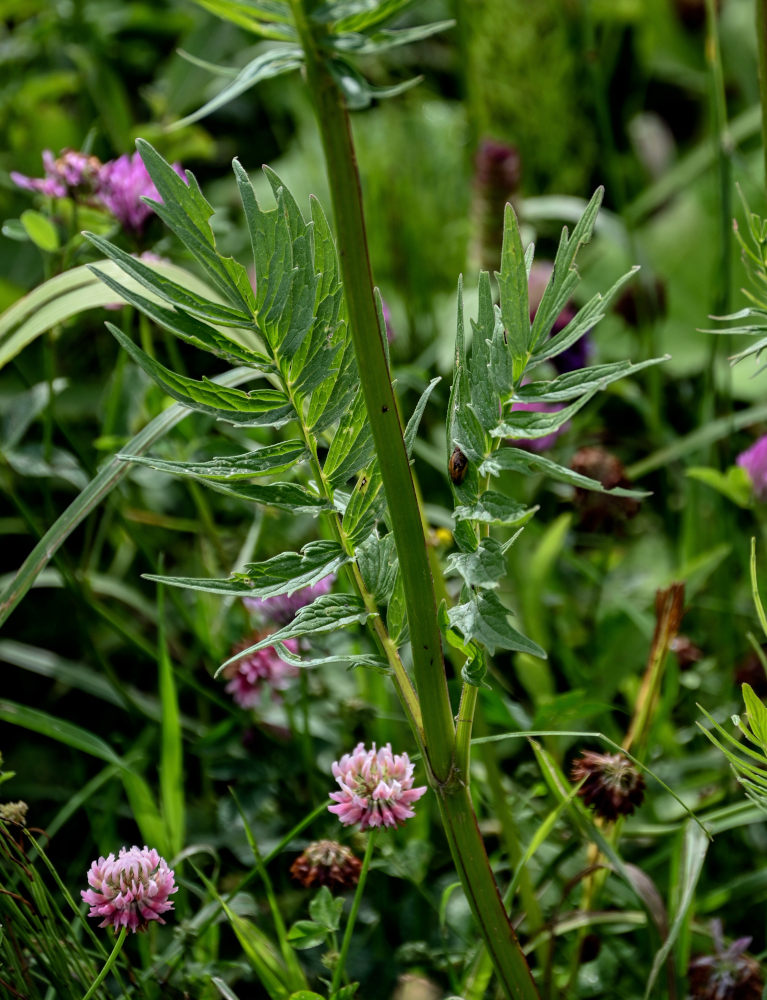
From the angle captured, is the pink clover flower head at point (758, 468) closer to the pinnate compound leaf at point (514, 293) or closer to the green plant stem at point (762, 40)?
the green plant stem at point (762, 40)

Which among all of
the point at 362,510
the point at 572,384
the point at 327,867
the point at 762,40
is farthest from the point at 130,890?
the point at 762,40

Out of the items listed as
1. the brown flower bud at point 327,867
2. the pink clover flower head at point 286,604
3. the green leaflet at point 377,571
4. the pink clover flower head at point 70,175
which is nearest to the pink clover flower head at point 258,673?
the pink clover flower head at point 286,604

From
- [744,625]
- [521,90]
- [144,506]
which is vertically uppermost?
[521,90]

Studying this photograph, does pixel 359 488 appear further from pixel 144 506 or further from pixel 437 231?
pixel 437 231

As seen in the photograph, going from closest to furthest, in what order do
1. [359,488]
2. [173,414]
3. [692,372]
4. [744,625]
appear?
[359,488] → [173,414] → [744,625] → [692,372]

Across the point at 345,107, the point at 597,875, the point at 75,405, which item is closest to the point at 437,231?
the point at 75,405

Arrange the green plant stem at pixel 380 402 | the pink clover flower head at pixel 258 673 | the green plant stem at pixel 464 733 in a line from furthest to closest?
the pink clover flower head at pixel 258 673
the green plant stem at pixel 464 733
the green plant stem at pixel 380 402

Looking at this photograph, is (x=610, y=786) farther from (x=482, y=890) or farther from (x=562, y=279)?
(x=562, y=279)
